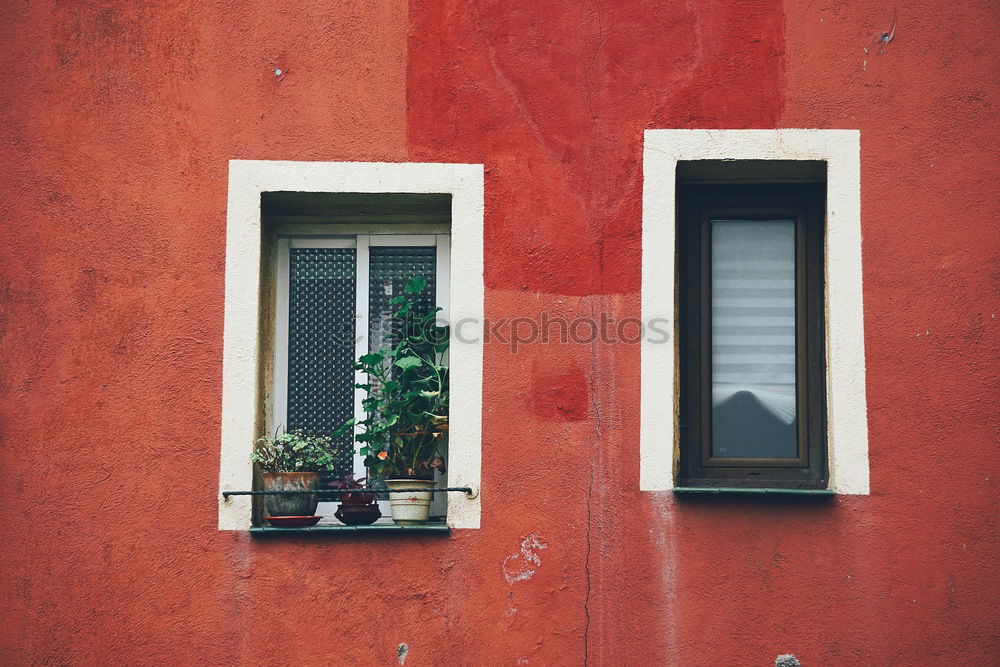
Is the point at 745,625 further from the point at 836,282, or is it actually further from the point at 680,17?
the point at 680,17

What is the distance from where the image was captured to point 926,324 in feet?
18.0

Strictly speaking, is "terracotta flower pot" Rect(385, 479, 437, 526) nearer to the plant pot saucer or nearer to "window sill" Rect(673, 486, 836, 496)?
the plant pot saucer

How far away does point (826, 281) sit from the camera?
18.5ft

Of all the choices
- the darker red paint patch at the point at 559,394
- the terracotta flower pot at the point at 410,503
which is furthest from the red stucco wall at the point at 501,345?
the terracotta flower pot at the point at 410,503

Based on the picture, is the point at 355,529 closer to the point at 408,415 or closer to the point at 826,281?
the point at 408,415

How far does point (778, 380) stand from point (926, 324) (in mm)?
751

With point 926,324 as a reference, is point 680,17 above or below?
above

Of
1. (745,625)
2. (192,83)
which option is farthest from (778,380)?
(192,83)

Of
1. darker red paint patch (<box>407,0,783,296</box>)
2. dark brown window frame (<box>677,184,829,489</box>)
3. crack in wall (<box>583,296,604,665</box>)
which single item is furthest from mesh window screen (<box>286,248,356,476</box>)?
dark brown window frame (<box>677,184,829,489</box>)

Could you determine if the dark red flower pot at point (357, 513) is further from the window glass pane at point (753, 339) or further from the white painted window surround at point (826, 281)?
the window glass pane at point (753, 339)

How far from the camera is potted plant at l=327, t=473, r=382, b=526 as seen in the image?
18.1ft

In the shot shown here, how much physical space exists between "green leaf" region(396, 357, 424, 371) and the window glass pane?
1.48 metres

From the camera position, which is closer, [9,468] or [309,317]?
[9,468]

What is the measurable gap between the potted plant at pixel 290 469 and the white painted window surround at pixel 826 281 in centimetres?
157
